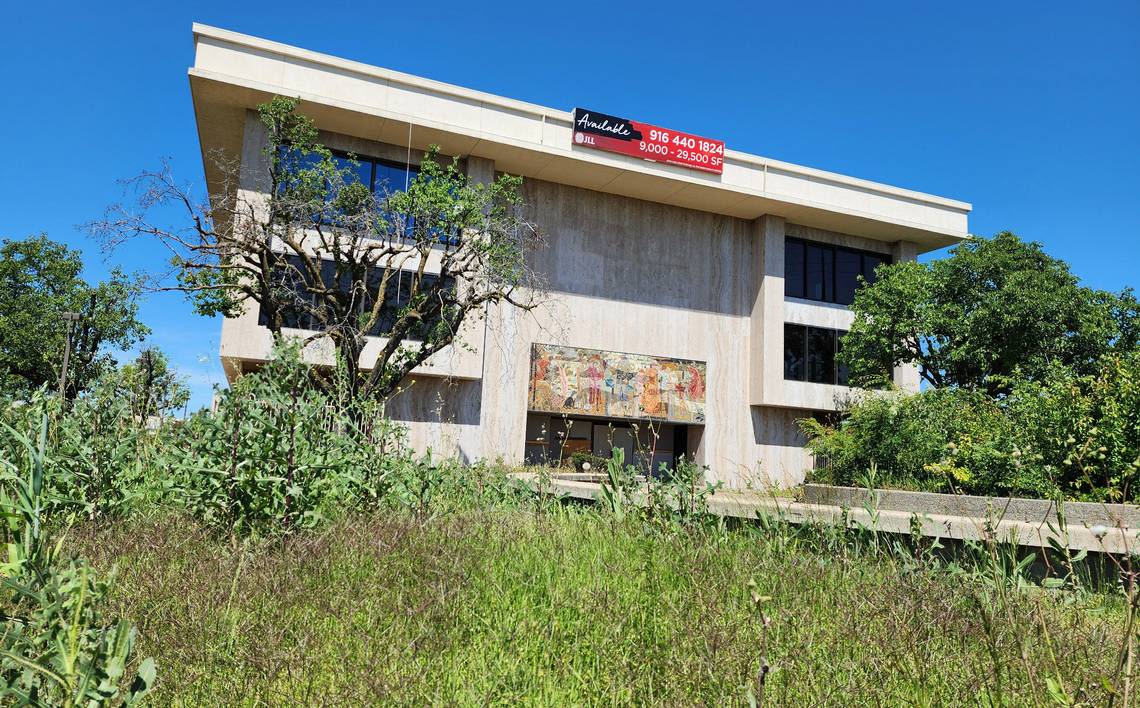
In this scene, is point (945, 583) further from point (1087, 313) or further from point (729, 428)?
point (1087, 313)

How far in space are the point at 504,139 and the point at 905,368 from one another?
60.6 ft

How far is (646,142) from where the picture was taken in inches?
997

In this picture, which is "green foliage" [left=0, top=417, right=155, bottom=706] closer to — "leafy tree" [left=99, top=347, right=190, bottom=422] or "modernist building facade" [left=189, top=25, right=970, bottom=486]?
"leafy tree" [left=99, top=347, right=190, bottom=422]

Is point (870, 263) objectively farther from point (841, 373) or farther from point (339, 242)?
point (339, 242)

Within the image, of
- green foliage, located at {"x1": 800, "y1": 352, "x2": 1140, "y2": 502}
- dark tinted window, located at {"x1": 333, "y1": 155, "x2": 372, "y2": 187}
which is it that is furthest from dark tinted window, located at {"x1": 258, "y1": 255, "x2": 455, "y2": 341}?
green foliage, located at {"x1": 800, "y1": 352, "x2": 1140, "y2": 502}

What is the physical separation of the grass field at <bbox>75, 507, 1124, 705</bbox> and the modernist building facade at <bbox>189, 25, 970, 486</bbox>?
1694 centimetres

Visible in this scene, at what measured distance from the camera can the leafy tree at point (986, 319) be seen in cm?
2423

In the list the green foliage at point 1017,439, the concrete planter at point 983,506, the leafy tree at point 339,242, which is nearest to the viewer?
the concrete planter at point 983,506

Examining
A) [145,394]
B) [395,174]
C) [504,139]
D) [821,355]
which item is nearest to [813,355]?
[821,355]

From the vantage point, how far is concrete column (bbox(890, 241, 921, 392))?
2867 cm

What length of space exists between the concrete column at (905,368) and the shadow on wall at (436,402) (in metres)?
16.3

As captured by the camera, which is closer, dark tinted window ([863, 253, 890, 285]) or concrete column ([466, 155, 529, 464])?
concrete column ([466, 155, 529, 464])

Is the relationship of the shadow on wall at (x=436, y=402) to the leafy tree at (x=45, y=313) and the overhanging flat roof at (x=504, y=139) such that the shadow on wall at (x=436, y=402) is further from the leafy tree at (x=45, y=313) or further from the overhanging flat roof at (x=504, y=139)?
the leafy tree at (x=45, y=313)

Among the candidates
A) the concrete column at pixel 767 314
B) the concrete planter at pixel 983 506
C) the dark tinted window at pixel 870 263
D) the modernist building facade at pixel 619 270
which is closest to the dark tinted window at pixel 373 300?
the modernist building facade at pixel 619 270
